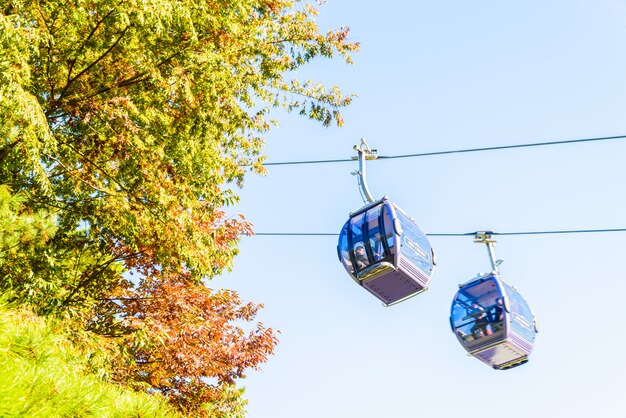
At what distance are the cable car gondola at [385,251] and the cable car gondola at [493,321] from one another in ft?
3.56

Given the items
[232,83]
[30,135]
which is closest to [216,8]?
[232,83]

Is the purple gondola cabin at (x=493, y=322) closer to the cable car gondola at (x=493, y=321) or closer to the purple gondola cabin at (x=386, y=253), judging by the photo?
the cable car gondola at (x=493, y=321)

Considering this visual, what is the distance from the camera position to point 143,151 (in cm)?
1063

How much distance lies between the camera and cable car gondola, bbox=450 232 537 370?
9.86 metres

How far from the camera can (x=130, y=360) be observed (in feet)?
37.7

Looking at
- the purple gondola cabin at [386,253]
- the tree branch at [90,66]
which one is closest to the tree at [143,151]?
the tree branch at [90,66]

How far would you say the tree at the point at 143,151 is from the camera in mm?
10164

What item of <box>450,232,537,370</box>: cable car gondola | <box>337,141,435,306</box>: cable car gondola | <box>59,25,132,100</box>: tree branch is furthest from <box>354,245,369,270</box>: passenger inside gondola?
<box>59,25,132,100</box>: tree branch

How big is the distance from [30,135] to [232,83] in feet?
12.0

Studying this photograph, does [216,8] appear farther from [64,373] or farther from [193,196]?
[64,373]

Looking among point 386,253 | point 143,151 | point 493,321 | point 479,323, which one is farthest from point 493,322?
point 143,151

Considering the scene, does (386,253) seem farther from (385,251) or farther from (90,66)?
(90,66)

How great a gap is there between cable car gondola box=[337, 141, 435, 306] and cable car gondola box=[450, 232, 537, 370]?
1085 mm

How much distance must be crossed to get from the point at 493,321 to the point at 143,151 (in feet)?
17.1
